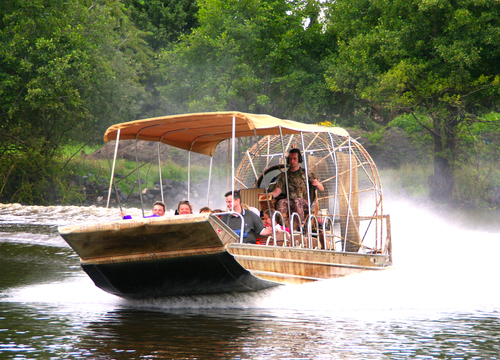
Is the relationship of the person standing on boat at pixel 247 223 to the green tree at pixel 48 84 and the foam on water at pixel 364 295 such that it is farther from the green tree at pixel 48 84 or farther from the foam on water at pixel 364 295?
the green tree at pixel 48 84

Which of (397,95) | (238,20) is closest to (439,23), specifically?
(397,95)

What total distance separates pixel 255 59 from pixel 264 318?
28453 millimetres

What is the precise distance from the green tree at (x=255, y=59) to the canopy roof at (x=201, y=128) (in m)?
21.7

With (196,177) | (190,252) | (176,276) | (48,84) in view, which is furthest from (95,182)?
(190,252)

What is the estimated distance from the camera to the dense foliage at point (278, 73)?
25406mm

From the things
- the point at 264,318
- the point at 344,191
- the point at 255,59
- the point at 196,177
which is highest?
the point at 255,59

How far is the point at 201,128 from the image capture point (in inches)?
424

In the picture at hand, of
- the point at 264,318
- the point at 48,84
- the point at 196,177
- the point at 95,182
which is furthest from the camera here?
the point at 196,177

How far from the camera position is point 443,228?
24828mm

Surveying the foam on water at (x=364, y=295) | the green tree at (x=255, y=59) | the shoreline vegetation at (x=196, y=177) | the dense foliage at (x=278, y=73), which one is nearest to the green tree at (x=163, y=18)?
the dense foliage at (x=278, y=73)

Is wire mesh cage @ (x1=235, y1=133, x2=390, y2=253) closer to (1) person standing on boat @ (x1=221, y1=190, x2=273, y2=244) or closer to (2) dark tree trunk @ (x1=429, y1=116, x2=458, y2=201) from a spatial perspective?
(1) person standing on boat @ (x1=221, y1=190, x2=273, y2=244)

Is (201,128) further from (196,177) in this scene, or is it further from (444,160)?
(196,177)

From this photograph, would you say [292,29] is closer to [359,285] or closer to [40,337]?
[359,285]

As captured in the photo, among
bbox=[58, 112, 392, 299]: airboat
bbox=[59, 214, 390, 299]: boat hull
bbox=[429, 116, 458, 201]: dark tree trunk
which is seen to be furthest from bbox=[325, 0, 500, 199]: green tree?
bbox=[59, 214, 390, 299]: boat hull
